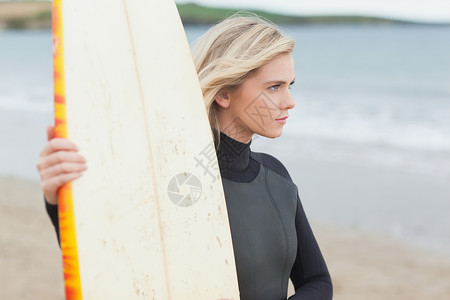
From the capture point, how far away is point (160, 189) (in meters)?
1.56

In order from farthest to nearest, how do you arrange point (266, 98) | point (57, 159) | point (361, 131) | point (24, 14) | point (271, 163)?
1. point (24, 14)
2. point (361, 131)
3. point (271, 163)
4. point (266, 98)
5. point (57, 159)

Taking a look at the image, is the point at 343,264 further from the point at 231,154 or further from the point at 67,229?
the point at 67,229

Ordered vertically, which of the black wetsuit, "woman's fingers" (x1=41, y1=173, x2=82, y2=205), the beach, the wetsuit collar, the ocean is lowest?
the ocean

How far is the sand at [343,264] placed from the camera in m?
5.07

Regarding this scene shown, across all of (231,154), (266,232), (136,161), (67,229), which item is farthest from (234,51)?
(67,229)

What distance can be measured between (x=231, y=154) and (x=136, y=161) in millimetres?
344

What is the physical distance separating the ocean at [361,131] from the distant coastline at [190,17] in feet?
76.9

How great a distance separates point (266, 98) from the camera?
64.2 inches

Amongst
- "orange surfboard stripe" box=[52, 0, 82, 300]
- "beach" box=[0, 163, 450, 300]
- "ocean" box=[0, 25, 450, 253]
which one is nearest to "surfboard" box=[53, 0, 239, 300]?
"orange surfboard stripe" box=[52, 0, 82, 300]

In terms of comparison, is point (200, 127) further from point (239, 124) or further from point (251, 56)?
point (251, 56)

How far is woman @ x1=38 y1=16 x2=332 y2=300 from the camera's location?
1.62 m

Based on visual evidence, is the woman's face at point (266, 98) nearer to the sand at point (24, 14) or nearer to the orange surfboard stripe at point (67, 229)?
the orange surfboard stripe at point (67, 229)

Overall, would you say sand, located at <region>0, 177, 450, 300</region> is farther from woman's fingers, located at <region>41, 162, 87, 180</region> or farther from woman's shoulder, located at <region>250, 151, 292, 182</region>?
woman's fingers, located at <region>41, 162, 87, 180</region>

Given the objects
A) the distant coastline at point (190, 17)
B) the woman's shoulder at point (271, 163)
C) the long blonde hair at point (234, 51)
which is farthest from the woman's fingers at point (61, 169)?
the distant coastline at point (190, 17)
